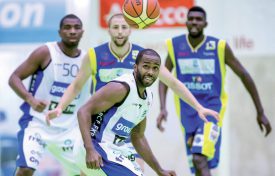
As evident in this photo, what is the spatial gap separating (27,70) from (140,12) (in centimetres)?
A: 161

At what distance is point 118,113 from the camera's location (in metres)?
6.71

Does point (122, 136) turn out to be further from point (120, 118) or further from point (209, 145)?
point (209, 145)

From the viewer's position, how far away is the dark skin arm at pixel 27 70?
337 inches

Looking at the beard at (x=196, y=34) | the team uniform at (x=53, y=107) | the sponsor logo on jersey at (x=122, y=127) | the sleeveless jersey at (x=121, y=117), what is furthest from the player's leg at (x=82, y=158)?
the beard at (x=196, y=34)

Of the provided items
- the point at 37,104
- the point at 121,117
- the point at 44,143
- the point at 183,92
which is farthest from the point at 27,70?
the point at 121,117

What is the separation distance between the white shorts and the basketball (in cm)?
159

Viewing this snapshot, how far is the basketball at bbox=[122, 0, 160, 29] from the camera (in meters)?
7.99

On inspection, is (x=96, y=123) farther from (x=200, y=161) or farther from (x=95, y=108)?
(x=200, y=161)

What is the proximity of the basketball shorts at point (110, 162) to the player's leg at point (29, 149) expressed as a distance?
178 cm

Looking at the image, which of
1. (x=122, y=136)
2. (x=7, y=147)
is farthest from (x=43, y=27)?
(x=122, y=136)

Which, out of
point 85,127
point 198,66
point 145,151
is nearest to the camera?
point 85,127

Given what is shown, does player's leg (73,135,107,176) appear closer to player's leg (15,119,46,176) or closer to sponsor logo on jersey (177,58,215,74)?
player's leg (15,119,46,176)

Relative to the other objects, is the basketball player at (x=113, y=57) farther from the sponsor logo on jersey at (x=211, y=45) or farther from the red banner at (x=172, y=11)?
the red banner at (x=172, y=11)

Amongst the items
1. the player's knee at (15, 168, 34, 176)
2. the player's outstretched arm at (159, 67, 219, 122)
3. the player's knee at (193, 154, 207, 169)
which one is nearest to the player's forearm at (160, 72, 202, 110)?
the player's outstretched arm at (159, 67, 219, 122)
